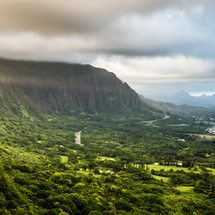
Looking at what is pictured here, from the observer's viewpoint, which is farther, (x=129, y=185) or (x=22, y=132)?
(x=22, y=132)

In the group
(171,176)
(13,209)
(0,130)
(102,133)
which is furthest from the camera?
(102,133)

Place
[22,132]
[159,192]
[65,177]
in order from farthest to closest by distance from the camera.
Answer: [22,132] < [159,192] < [65,177]

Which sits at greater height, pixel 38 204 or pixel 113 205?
pixel 38 204

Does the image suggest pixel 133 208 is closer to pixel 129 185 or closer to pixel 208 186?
pixel 129 185

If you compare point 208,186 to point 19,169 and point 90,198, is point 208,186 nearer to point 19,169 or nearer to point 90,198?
point 90,198

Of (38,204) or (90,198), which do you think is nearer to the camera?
(38,204)

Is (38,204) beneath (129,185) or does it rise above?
above

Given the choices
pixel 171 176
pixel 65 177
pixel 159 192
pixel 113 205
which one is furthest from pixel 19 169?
pixel 171 176

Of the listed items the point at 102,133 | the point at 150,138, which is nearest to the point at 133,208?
the point at 150,138

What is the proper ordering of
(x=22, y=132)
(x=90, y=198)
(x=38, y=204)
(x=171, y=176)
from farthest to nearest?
1. (x=22, y=132)
2. (x=171, y=176)
3. (x=90, y=198)
4. (x=38, y=204)
